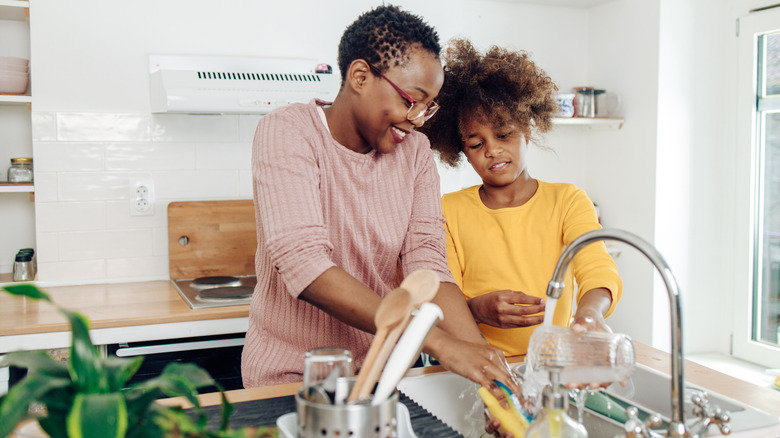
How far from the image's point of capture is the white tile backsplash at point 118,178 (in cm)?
253

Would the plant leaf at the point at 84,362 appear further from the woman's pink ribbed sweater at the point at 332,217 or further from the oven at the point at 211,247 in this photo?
the oven at the point at 211,247

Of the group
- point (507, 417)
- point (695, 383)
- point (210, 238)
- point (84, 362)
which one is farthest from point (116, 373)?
point (210, 238)

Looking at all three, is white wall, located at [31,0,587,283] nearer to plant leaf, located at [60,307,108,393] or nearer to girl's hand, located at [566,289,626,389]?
girl's hand, located at [566,289,626,389]

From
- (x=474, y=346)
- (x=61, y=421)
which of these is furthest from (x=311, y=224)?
(x=61, y=421)

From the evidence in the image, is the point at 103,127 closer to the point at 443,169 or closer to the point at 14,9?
the point at 14,9

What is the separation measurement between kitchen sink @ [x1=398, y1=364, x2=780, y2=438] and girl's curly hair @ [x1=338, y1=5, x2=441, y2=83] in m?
0.58

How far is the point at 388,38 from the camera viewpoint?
1212mm

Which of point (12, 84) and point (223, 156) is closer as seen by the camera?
point (12, 84)

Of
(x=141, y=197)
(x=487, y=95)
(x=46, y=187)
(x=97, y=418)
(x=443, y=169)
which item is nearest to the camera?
(x=97, y=418)

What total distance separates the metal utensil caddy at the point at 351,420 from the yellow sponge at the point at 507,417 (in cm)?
21

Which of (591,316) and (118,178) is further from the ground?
(118,178)

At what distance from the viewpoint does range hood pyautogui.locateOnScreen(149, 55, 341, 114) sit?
237 cm

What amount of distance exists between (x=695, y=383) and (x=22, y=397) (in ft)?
3.59

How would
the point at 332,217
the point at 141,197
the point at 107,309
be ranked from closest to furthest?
the point at 332,217 < the point at 107,309 < the point at 141,197
